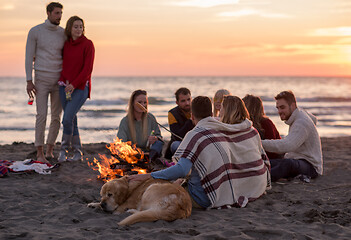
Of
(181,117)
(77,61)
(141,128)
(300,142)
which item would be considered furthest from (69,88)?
(300,142)

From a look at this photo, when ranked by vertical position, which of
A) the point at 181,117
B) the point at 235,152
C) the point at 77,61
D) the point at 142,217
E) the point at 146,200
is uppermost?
the point at 77,61

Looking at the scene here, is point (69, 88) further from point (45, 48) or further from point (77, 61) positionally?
point (45, 48)

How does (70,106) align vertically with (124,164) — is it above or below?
above

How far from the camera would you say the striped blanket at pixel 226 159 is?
15.3 feet

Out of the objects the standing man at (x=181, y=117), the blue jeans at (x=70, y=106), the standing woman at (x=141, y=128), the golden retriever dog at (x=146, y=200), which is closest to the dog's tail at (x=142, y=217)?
the golden retriever dog at (x=146, y=200)

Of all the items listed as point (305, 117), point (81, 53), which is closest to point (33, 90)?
point (81, 53)

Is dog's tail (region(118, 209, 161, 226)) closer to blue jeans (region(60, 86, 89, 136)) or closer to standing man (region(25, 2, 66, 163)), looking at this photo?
blue jeans (region(60, 86, 89, 136))

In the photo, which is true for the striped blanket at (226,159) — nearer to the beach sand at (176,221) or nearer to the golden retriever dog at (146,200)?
the beach sand at (176,221)

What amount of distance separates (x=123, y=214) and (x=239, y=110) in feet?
6.18

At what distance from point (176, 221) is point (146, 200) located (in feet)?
1.31

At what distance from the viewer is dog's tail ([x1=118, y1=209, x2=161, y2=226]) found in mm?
4195

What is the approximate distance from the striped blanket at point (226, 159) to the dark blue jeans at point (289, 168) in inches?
45.2

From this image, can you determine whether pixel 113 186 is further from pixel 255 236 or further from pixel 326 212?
pixel 326 212

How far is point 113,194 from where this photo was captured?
4.66 m
